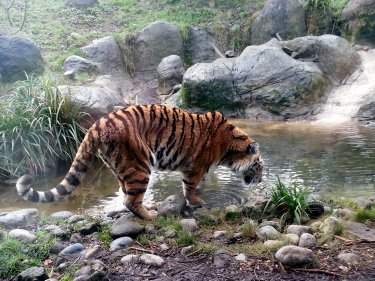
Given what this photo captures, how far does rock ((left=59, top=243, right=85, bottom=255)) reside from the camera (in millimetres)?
4414

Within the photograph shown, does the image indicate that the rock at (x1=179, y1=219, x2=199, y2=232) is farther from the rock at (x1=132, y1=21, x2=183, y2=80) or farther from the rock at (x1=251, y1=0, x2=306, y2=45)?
the rock at (x1=251, y1=0, x2=306, y2=45)

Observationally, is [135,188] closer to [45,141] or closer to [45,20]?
[45,141]

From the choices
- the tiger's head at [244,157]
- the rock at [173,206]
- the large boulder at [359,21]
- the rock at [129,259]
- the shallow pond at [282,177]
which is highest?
the large boulder at [359,21]

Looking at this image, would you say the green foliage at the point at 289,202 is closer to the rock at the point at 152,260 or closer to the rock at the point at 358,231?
the rock at the point at 358,231

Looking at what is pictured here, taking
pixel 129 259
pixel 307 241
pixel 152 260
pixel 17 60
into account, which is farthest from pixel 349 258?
pixel 17 60

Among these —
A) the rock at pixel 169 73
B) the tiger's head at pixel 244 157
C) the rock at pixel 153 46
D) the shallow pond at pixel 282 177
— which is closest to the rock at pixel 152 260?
the shallow pond at pixel 282 177

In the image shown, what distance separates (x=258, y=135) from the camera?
1022cm

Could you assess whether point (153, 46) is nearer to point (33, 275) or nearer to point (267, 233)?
point (267, 233)

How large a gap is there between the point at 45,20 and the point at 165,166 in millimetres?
12660

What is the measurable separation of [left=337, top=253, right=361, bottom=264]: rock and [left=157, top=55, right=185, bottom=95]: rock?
432 inches

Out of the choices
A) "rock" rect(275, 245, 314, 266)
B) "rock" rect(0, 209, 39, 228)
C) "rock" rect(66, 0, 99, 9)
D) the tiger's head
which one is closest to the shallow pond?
the tiger's head

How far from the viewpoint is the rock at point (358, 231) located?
4.39m

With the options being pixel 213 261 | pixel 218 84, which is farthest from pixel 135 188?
pixel 218 84

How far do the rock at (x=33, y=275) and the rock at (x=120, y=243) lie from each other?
2.30ft
